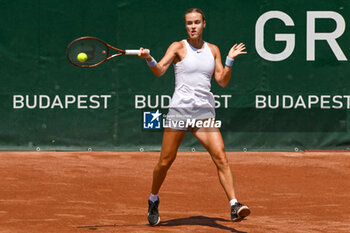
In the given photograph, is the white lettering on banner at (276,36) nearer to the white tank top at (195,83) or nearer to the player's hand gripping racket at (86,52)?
the player's hand gripping racket at (86,52)

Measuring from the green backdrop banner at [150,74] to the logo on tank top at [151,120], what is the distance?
0.11ft

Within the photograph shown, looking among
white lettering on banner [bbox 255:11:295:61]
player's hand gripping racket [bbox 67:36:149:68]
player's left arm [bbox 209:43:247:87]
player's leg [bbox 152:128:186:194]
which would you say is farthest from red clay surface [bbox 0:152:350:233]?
white lettering on banner [bbox 255:11:295:61]

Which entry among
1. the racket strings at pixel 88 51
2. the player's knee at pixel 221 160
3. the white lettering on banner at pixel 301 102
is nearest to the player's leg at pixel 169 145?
the player's knee at pixel 221 160

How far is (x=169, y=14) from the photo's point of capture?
34.3 feet

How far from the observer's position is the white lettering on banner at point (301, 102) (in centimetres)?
1052

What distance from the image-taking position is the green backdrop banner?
409 inches

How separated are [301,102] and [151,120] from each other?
2344 mm

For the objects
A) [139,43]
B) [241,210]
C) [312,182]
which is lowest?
[312,182]

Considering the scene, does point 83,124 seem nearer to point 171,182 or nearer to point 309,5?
point 171,182

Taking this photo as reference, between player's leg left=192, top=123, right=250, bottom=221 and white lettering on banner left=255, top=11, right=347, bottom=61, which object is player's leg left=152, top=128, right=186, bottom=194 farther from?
white lettering on banner left=255, top=11, right=347, bottom=61

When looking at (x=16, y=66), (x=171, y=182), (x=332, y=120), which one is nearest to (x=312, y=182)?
(x=171, y=182)

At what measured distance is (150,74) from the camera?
10.5 meters

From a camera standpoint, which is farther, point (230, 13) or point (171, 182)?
point (230, 13)

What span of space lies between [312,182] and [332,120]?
257 centimetres
